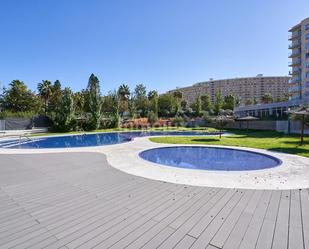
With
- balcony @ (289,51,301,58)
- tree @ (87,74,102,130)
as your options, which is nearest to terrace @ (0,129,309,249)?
tree @ (87,74,102,130)

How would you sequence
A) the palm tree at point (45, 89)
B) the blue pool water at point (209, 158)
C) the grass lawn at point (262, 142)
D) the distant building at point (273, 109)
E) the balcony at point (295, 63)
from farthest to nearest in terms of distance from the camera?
the balcony at point (295, 63) < the palm tree at point (45, 89) < the distant building at point (273, 109) < the grass lawn at point (262, 142) < the blue pool water at point (209, 158)

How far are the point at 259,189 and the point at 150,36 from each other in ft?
49.1

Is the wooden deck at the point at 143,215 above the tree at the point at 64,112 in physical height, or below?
below

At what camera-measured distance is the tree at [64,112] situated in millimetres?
21031

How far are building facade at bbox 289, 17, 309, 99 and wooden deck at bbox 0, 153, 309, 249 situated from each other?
39.5 m

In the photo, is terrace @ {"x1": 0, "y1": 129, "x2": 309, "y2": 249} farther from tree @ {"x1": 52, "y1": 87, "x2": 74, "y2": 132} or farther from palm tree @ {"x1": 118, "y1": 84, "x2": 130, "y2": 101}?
palm tree @ {"x1": 118, "y1": 84, "x2": 130, "y2": 101}

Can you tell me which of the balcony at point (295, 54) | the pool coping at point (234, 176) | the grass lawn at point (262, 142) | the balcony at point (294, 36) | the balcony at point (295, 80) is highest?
the balcony at point (294, 36)

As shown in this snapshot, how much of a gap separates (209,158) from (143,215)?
6.36 metres

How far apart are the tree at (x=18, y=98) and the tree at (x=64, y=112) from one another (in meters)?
15.8

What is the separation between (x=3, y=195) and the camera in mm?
3816

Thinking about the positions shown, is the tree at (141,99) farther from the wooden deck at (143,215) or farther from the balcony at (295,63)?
the wooden deck at (143,215)

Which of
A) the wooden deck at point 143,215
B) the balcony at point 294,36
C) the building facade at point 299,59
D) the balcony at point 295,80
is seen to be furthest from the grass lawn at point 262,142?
the balcony at point 294,36

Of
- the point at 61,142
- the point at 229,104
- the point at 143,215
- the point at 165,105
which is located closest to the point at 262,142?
the point at 143,215

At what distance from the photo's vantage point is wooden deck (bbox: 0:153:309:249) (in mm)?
2311
